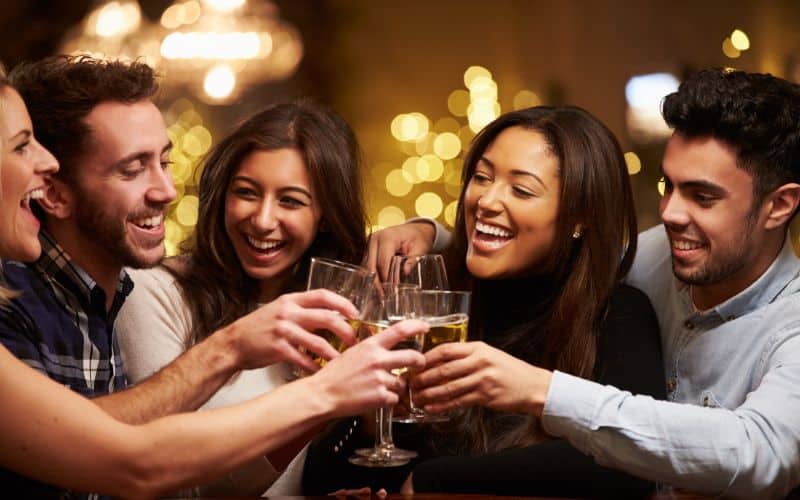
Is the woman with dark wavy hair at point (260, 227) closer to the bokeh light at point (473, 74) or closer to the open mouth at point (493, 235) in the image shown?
the open mouth at point (493, 235)

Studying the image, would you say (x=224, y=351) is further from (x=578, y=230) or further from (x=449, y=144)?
(x=449, y=144)

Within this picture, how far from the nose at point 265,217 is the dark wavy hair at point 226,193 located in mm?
117

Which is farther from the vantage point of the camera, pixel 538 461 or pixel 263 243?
pixel 263 243

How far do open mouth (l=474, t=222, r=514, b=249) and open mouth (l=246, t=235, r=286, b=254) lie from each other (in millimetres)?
465

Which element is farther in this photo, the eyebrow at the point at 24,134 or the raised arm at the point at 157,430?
the eyebrow at the point at 24,134

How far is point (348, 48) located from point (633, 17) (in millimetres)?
1205

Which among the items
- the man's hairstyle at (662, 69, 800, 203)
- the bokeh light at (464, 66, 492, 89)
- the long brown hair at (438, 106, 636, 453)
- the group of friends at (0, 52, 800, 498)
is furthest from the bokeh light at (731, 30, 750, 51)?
the man's hairstyle at (662, 69, 800, 203)

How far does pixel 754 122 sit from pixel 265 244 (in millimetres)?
1088

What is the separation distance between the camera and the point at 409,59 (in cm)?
475

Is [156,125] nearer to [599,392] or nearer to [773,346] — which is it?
[599,392]

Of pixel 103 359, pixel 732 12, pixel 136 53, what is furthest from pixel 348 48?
pixel 103 359

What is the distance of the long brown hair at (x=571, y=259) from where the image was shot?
236 cm

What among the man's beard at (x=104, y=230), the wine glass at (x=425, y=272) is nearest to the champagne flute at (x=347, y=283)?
the wine glass at (x=425, y=272)

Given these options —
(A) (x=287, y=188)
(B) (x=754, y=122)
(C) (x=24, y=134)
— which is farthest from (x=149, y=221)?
(B) (x=754, y=122)
